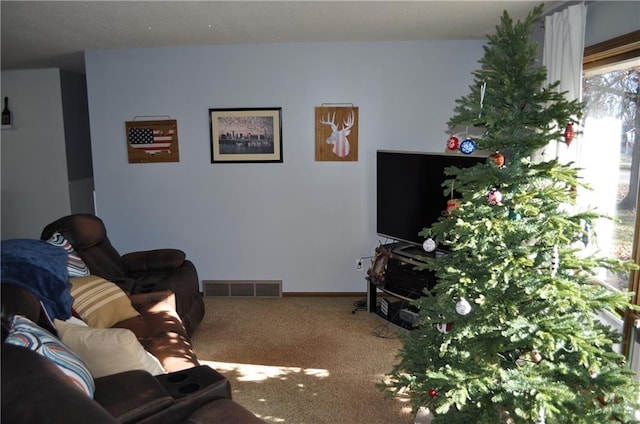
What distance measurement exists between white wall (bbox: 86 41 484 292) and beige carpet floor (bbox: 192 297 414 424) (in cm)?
50

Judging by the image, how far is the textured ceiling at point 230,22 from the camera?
10.5 feet

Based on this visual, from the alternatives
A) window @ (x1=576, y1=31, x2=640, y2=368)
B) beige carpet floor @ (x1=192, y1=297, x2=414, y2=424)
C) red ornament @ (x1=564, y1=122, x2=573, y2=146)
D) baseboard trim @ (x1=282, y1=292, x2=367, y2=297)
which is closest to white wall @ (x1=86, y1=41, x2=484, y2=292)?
baseboard trim @ (x1=282, y1=292, x2=367, y2=297)

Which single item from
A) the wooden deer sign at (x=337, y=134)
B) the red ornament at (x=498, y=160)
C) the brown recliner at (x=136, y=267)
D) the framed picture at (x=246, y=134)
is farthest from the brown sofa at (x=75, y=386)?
the wooden deer sign at (x=337, y=134)

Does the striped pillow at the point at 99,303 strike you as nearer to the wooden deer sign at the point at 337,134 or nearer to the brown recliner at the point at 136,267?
the brown recliner at the point at 136,267

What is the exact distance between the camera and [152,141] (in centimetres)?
489

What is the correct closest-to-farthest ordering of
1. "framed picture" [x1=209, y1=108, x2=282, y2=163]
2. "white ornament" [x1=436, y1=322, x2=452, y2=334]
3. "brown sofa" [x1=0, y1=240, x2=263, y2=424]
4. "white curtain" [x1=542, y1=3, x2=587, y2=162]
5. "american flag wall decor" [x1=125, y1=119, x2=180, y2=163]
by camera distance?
"brown sofa" [x1=0, y1=240, x2=263, y2=424] → "white ornament" [x1=436, y1=322, x2=452, y2=334] → "white curtain" [x1=542, y1=3, x2=587, y2=162] → "framed picture" [x1=209, y1=108, x2=282, y2=163] → "american flag wall decor" [x1=125, y1=119, x2=180, y2=163]

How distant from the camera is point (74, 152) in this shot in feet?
20.7

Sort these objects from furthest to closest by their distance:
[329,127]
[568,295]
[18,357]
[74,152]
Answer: [74,152]
[329,127]
[568,295]
[18,357]

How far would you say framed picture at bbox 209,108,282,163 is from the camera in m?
4.75

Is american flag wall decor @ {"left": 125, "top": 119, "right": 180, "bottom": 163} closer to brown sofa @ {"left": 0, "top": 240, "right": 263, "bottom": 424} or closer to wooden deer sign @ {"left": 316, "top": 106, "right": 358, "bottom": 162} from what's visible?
wooden deer sign @ {"left": 316, "top": 106, "right": 358, "bottom": 162}

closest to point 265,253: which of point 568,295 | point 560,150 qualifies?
point 560,150

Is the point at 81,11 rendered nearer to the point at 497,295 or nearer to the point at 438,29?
the point at 438,29

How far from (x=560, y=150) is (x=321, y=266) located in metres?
2.67

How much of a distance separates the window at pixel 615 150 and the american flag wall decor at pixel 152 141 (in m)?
3.66
